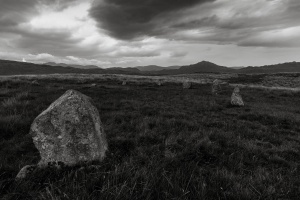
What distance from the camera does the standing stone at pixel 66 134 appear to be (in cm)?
412

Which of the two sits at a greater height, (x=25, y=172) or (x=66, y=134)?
(x=66, y=134)

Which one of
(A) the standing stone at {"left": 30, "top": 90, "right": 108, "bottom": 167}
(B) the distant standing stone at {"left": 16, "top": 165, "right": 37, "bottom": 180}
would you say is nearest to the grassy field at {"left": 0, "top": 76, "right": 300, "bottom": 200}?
(B) the distant standing stone at {"left": 16, "top": 165, "right": 37, "bottom": 180}

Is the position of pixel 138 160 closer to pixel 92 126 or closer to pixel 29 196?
pixel 92 126

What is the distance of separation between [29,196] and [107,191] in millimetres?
1232

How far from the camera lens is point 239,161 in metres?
5.18

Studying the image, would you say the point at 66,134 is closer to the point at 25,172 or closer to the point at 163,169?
the point at 25,172

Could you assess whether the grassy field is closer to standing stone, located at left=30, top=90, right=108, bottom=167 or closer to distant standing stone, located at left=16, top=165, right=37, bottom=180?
distant standing stone, located at left=16, top=165, right=37, bottom=180

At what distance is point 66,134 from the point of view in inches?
164

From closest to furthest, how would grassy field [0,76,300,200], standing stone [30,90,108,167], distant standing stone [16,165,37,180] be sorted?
grassy field [0,76,300,200] → distant standing stone [16,165,37,180] → standing stone [30,90,108,167]

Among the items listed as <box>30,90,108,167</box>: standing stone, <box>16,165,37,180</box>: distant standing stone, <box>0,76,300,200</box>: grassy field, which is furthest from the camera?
<box>30,90,108,167</box>: standing stone

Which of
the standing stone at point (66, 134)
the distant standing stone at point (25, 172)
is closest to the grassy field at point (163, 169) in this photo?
the distant standing stone at point (25, 172)

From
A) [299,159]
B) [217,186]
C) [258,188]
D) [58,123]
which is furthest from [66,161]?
[299,159]

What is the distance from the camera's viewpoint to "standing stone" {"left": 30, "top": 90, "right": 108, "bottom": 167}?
412cm

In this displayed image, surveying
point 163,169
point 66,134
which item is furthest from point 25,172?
point 163,169
